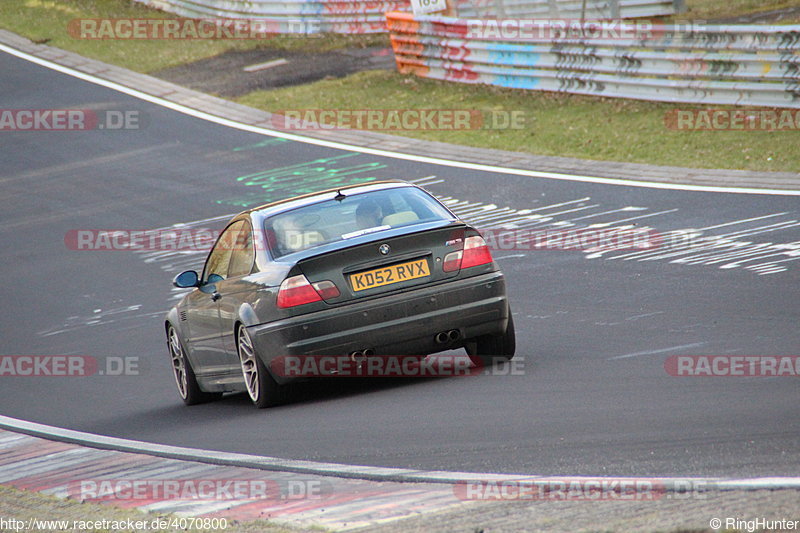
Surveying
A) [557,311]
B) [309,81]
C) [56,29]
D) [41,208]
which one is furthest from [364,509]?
[56,29]

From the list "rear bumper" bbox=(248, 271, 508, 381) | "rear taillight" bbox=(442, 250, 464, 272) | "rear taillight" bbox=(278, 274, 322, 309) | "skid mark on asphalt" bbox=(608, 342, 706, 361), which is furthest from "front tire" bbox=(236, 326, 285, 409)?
"skid mark on asphalt" bbox=(608, 342, 706, 361)

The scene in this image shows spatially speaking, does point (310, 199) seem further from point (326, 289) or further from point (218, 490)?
point (218, 490)

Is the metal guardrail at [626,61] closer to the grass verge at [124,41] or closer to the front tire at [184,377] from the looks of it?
the grass verge at [124,41]

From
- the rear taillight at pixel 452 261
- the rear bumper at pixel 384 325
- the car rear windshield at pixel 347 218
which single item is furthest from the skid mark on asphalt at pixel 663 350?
the car rear windshield at pixel 347 218

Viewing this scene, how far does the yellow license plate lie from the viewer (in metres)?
8.38

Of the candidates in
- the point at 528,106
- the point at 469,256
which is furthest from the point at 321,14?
the point at 469,256

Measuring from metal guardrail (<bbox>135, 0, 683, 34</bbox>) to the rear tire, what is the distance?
1780 cm

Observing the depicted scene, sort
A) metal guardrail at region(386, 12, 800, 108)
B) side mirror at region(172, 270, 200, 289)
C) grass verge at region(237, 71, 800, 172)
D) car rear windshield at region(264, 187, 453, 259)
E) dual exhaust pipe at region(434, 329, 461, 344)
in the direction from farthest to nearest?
metal guardrail at region(386, 12, 800, 108) → grass verge at region(237, 71, 800, 172) → side mirror at region(172, 270, 200, 289) → car rear windshield at region(264, 187, 453, 259) → dual exhaust pipe at region(434, 329, 461, 344)

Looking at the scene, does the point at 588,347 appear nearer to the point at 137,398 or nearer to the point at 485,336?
the point at 485,336

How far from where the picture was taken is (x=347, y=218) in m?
8.88

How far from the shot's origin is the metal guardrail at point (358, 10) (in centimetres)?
2755

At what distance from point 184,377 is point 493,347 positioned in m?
2.70

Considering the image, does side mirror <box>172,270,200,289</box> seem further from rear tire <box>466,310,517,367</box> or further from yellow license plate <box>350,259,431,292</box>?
rear tire <box>466,310,517,367</box>

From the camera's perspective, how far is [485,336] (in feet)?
29.8
